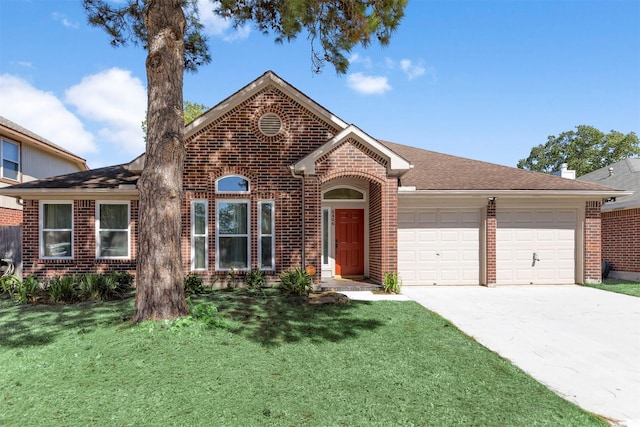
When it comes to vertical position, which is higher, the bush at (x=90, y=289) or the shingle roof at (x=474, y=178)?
the shingle roof at (x=474, y=178)

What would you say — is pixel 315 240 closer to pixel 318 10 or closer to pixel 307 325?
pixel 307 325

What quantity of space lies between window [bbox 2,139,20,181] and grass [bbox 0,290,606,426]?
40.0 feet

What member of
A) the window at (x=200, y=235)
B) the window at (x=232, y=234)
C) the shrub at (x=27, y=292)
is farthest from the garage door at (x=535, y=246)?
the shrub at (x=27, y=292)

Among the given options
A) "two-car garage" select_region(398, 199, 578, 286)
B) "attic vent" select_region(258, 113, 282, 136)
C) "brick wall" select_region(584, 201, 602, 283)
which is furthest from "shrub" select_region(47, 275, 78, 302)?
"brick wall" select_region(584, 201, 602, 283)

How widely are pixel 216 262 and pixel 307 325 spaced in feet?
15.7

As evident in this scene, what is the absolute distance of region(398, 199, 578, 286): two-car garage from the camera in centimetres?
1143

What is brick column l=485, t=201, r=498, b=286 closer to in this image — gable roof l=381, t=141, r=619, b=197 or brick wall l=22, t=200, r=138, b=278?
gable roof l=381, t=141, r=619, b=197

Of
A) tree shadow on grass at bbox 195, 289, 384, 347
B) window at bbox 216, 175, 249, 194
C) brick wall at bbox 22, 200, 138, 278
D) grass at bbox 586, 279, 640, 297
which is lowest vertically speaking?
grass at bbox 586, 279, 640, 297

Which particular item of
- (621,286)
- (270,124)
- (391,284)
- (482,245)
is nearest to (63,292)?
(270,124)

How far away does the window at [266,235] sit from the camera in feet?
34.1

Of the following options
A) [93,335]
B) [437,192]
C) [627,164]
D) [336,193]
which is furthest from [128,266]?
[627,164]

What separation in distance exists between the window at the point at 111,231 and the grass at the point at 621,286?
14681mm

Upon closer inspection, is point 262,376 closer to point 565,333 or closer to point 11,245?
point 565,333

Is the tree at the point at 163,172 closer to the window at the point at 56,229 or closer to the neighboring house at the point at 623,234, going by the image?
the window at the point at 56,229
